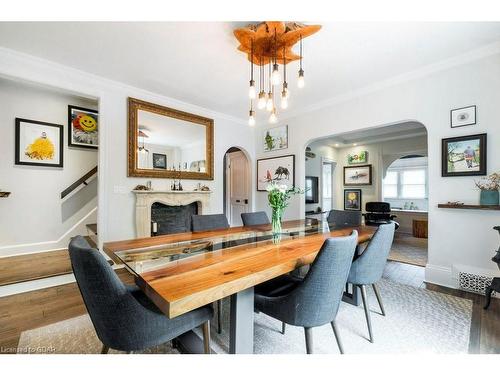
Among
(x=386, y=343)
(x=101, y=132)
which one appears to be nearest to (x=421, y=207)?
(x=386, y=343)

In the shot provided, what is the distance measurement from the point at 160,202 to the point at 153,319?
2845mm

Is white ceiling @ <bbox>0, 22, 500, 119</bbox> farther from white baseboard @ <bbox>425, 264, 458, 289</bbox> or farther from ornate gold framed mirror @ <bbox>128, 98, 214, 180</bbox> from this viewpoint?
white baseboard @ <bbox>425, 264, 458, 289</bbox>

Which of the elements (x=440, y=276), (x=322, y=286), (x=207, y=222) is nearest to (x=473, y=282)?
(x=440, y=276)

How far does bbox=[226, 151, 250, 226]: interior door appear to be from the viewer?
5.25 metres

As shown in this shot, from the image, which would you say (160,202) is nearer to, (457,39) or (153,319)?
(153,319)

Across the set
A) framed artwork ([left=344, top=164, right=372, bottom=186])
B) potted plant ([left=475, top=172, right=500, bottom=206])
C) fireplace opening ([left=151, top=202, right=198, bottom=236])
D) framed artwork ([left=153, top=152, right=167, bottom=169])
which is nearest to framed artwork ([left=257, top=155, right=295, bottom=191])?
fireplace opening ([left=151, top=202, right=198, bottom=236])

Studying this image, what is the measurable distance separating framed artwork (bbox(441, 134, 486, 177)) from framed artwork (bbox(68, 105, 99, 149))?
17.4 ft

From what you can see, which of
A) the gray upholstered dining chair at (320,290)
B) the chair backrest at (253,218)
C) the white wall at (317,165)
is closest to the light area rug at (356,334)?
the gray upholstered dining chair at (320,290)

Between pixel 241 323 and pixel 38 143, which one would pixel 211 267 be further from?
pixel 38 143

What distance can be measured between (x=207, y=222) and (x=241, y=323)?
1355mm

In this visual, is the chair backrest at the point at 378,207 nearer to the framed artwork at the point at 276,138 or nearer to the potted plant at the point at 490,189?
the framed artwork at the point at 276,138

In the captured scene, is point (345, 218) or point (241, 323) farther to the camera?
point (345, 218)

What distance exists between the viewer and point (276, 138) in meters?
4.60

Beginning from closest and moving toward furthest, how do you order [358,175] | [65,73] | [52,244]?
[65,73]
[52,244]
[358,175]
